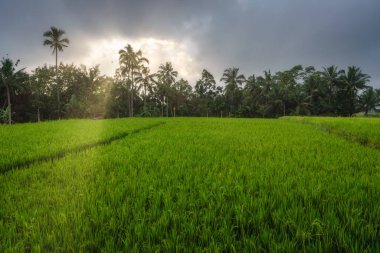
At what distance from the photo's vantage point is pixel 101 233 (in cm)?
163

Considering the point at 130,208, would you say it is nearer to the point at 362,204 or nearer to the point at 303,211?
the point at 303,211

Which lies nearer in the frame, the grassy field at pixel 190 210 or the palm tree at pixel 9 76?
the grassy field at pixel 190 210

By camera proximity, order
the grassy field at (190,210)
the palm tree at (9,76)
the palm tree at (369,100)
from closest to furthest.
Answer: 1. the grassy field at (190,210)
2. the palm tree at (9,76)
3. the palm tree at (369,100)

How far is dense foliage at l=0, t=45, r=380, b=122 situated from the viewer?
3991 cm

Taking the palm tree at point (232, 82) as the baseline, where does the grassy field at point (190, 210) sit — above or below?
below

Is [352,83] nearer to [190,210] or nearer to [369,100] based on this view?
[369,100]

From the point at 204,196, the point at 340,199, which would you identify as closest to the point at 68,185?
the point at 204,196

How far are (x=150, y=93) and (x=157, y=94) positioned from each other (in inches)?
62.4

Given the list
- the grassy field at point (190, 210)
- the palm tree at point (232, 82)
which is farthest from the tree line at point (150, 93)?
the grassy field at point (190, 210)

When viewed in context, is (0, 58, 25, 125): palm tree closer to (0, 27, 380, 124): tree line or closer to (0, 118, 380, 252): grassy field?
(0, 27, 380, 124): tree line

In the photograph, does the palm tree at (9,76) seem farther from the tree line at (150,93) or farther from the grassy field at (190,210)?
the grassy field at (190,210)

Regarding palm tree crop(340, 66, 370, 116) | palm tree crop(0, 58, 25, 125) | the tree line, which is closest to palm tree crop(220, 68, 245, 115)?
the tree line

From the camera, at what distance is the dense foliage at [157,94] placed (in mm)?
39906

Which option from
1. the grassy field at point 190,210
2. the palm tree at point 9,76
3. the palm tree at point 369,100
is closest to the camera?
the grassy field at point 190,210
